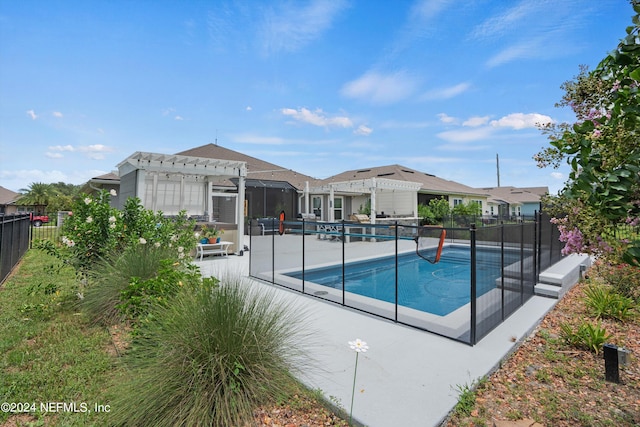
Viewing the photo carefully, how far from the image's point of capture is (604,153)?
7.57 feet

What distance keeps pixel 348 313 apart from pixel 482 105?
479 inches

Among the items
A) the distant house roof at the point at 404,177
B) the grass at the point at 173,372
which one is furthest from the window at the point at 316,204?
the grass at the point at 173,372

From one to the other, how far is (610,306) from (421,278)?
4.29 meters

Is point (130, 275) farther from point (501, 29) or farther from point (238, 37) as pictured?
point (501, 29)

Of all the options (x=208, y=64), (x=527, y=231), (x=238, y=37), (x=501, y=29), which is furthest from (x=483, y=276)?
(x=208, y=64)

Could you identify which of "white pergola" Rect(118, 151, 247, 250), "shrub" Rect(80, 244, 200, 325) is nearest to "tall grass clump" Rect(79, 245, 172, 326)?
"shrub" Rect(80, 244, 200, 325)

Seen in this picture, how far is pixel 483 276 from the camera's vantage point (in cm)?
409

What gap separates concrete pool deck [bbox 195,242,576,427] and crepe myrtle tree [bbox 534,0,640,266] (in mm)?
1688

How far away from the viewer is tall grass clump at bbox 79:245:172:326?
14.1 ft

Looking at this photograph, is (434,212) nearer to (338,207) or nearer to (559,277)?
(338,207)

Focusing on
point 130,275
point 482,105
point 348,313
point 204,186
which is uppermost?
point 482,105

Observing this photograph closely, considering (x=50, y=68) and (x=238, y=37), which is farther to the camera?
(x=238, y=37)

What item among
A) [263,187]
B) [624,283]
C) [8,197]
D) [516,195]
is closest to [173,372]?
[624,283]

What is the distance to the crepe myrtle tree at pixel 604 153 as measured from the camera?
1.40m
